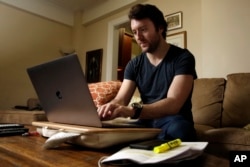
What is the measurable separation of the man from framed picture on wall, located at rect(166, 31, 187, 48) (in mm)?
1285

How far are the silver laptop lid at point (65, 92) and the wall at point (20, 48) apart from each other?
2482 millimetres

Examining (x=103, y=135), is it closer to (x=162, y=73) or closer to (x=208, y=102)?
(x=162, y=73)

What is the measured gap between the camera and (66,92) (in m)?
0.70

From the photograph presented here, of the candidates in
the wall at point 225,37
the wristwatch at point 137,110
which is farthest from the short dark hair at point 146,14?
the wall at point 225,37

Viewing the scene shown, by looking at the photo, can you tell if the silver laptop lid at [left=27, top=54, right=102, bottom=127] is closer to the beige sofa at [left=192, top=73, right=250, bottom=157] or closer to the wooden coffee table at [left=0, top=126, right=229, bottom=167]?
the wooden coffee table at [left=0, top=126, right=229, bottom=167]

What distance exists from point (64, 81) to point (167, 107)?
42 cm

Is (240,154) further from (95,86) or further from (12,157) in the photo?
(95,86)

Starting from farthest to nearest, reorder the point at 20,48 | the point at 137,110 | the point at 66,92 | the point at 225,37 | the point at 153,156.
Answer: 1. the point at 20,48
2. the point at 225,37
3. the point at 137,110
4. the point at 66,92
5. the point at 153,156

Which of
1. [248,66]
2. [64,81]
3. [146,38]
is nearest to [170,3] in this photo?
[248,66]

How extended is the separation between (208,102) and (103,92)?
0.94 metres

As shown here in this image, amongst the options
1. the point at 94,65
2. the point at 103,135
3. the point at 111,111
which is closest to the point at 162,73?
the point at 111,111

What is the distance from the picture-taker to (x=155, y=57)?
1174 millimetres

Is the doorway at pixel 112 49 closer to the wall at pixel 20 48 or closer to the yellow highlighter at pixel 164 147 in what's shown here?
the wall at pixel 20 48

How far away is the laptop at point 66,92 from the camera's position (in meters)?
0.62
